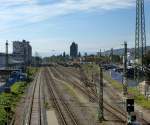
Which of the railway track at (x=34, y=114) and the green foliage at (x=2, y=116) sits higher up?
the green foliage at (x=2, y=116)

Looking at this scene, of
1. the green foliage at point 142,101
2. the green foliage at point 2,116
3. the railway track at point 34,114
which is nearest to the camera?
the green foliage at point 2,116

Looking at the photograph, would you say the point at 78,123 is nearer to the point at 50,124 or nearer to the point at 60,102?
the point at 50,124

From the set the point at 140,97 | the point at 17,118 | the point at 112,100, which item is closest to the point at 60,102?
the point at 112,100

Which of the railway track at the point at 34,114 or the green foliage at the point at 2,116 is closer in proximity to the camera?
the green foliage at the point at 2,116

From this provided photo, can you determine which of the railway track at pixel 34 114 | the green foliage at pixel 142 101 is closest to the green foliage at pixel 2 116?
the railway track at pixel 34 114

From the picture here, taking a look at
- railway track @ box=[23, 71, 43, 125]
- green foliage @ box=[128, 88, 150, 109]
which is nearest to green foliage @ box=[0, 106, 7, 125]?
railway track @ box=[23, 71, 43, 125]

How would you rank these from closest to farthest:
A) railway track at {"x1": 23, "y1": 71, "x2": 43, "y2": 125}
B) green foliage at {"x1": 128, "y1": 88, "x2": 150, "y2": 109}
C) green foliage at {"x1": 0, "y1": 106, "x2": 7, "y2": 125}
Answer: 1. green foliage at {"x1": 0, "y1": 106, "x2": 7, "y2": 125}
2. railway track at {"x1": 23, "y1": 71, "x2": 43, "y2": 125}
3. green foliage at {"x1": 128, "y1": 88, "x2": 150, "y2": 109}

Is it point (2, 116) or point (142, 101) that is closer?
point (2, 116)

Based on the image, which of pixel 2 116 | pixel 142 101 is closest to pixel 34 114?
pixel 2 116

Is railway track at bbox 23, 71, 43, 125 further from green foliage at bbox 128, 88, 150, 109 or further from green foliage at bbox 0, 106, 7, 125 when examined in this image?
green foliage at bbox 128, 88, 150, 109

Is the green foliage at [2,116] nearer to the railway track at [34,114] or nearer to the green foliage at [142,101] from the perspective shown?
the railway track at [34,114]

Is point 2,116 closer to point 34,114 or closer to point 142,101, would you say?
point 34,114

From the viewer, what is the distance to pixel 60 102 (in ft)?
193

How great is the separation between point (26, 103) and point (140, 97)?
15.8 metres
